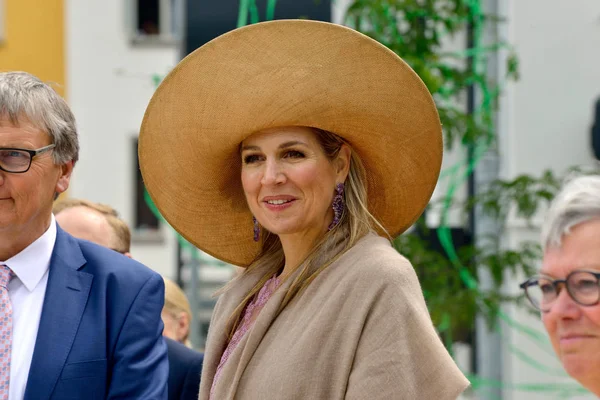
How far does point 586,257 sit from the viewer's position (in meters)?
1.93

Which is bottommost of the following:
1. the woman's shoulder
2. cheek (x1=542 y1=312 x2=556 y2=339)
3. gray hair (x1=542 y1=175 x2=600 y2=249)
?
the woman's shoulder

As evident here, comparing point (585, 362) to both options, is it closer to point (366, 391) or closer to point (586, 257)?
point (586, 257)

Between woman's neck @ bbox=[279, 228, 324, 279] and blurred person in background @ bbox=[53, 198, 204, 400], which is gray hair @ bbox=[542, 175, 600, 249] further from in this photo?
blurred person in background @ bbox=[53, 198, 204, 400]

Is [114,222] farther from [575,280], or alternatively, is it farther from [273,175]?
[575,280]

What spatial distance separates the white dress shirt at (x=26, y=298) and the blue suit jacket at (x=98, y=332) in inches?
1.2

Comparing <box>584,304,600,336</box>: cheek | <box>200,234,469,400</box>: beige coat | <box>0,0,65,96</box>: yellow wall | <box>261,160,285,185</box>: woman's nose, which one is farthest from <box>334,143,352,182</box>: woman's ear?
<box>0,0,65,96</box>: yellow wall

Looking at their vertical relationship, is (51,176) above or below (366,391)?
above

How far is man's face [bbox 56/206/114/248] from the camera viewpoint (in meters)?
4.02

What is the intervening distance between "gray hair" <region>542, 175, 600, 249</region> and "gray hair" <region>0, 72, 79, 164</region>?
4.94ft

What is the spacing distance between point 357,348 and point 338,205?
0.47m

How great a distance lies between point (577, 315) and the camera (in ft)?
6.34

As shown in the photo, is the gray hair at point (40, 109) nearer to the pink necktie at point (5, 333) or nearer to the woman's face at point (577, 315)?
the pink necktie at point (5, 333)

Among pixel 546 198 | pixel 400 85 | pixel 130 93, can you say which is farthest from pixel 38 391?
pixel 130 93

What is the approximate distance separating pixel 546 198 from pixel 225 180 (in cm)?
291
